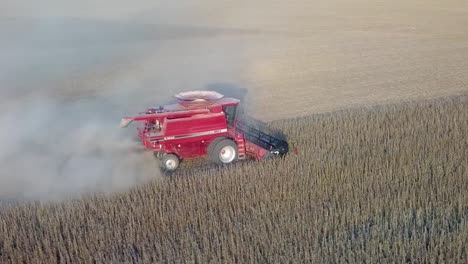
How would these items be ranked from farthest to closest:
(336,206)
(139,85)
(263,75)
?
(263,75) < (139,85) < (336,206)

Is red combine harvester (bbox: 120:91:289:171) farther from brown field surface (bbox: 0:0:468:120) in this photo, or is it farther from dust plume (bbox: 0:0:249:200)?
brown field surface (bbox: 0:0:468:120)

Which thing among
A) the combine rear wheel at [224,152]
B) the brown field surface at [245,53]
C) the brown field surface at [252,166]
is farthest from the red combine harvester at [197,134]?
the brown field surface at [245,53]

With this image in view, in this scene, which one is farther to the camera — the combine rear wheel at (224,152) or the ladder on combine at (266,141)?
the ladder on combine at (266,141)

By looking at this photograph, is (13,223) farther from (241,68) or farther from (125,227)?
(241,68)

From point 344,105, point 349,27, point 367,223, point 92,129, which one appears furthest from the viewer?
point 349,27

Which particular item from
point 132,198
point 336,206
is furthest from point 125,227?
point 336,206

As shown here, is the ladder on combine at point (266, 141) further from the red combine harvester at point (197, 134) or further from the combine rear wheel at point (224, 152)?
the combine rear wheel at point (224, 152)
